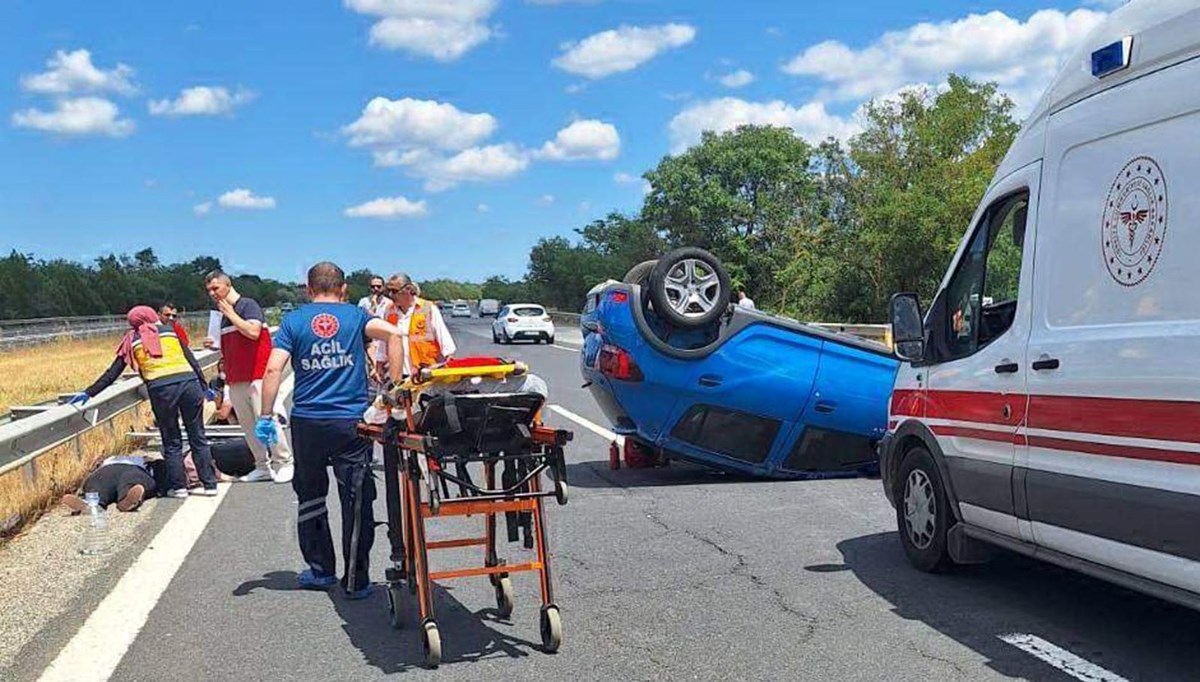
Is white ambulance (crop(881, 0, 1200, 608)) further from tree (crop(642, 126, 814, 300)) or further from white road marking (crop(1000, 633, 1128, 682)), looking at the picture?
tree (crop(642, 126, 814, 300))

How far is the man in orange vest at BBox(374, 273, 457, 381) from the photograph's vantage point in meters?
10.3

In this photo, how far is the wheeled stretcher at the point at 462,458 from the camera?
519 cm

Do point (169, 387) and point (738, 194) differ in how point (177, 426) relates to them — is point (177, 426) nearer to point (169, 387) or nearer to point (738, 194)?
point (169, 387)

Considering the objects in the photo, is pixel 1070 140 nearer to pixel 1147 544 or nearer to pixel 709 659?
pixel 1147 544

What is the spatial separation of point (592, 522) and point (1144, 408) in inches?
175

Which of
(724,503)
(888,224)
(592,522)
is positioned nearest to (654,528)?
(592,522)

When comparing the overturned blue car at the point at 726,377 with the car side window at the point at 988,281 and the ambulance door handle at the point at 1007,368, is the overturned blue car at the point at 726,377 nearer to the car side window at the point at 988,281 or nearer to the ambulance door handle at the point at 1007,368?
the car side window at the point at 988,281

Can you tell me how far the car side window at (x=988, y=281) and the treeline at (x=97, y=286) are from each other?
6125 cm

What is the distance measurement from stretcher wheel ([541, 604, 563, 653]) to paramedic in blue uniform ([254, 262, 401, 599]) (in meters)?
1.39

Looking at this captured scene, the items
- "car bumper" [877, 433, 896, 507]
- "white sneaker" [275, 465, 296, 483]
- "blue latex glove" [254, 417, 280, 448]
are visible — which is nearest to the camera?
"blue latex glove" [254, 417, 280, 448]

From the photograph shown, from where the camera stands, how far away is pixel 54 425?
873cm

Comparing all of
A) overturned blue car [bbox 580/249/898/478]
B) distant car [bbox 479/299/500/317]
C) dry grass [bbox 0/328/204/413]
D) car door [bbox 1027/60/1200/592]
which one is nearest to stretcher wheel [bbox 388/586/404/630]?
car door [bbox 1027/60/1200/592]

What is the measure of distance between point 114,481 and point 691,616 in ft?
17.8

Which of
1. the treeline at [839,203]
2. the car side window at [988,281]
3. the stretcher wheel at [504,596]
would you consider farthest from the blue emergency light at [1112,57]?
the treeline at [839,203]
